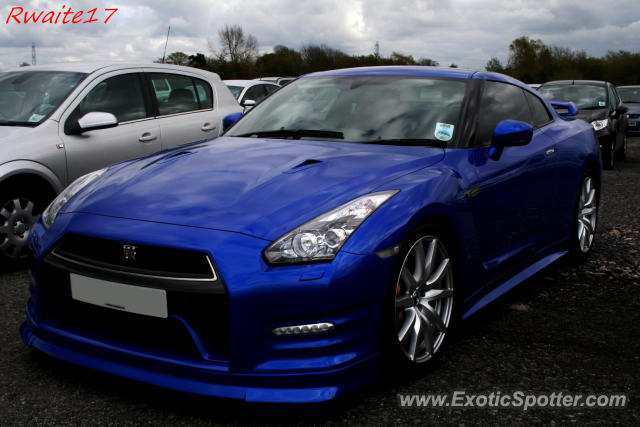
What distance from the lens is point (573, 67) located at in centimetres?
5647

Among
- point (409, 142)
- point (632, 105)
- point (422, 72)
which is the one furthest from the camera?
point (632, 105)

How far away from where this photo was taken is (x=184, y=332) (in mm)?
Result: 2609

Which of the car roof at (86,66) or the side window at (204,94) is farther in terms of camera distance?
the side window at (204,94)

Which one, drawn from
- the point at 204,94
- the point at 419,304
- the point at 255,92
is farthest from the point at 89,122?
the point at 255,92

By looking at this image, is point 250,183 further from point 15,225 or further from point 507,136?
point 15,225

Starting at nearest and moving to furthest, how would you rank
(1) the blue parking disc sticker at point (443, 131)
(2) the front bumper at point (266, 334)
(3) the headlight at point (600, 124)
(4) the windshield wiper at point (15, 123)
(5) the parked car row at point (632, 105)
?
(2) the front bumper at point (266, 334) < (1) the blue parking disc sticker at point (443, 131) < (4) the windshield wiper at point (15, 123) < (3) the headlight at point (600, 124) < (5) the parked car row at point (632, 105)

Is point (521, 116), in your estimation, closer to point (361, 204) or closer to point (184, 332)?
point (361, 204)

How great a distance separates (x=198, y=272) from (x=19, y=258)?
9.64ft

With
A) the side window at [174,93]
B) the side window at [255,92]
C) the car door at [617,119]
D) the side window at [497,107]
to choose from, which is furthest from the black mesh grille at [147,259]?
the side window at [255,92]

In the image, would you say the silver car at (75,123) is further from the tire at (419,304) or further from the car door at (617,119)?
the car door at (617,119)

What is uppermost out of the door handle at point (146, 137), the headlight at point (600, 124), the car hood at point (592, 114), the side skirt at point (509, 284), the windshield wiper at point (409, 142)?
the windshield wiper at point (409, 142)

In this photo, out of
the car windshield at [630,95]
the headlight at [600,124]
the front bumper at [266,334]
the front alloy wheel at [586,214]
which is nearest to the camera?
the front bumper at [266,334]

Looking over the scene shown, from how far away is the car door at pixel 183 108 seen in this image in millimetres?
6109

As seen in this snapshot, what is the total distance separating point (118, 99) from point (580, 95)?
31.6 feet
